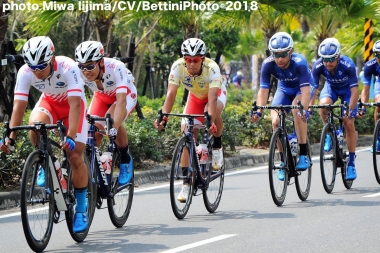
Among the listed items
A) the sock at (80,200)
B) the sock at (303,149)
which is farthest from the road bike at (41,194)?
the sock at (303,149)

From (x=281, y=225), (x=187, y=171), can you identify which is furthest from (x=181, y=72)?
(x=281, y=225)

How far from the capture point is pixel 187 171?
33.0 feet

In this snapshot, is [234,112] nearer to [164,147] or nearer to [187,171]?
[164,147]

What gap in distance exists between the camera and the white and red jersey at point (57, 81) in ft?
27.6

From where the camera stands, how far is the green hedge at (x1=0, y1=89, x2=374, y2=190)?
12.0 m

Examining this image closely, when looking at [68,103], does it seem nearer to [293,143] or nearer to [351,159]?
[293,143]

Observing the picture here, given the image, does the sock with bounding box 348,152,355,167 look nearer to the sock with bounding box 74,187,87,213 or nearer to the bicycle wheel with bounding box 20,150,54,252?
the sock with bounding box 74,187,87,213

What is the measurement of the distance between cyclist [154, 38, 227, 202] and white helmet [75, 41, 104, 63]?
4.61ft

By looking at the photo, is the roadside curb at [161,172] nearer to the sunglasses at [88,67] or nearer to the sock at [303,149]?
the sunglasses at [88,67]

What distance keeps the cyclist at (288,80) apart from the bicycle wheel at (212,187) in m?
0.74

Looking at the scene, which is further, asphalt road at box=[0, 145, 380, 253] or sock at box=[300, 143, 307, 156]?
sock at box=[300, 143, 307, 156]

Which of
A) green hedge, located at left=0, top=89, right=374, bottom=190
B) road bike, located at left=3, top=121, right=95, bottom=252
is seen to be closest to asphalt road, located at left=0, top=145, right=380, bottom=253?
road bike, located at left=3, top=121, right=95, bottom=252

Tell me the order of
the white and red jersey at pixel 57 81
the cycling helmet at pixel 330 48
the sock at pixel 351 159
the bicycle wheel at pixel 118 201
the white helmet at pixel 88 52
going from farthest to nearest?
1. the sock at pixel 351 159
2. the cycling helmet at pixel 330 48
3. the bicycle wheel at pixel 118 201
4. the white helmet at pixel 88 52
5. the white and red jersey at pixel 57 81

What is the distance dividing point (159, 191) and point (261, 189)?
4.92 ft
